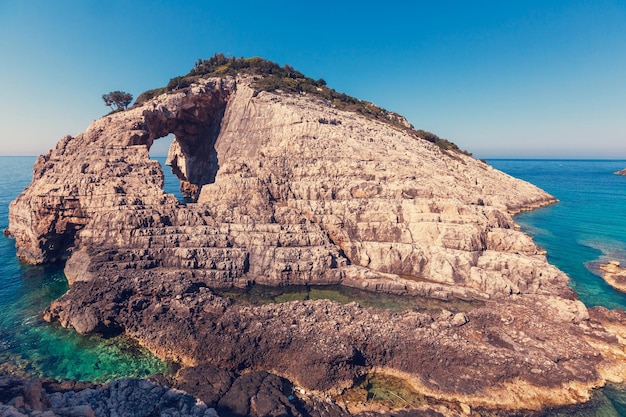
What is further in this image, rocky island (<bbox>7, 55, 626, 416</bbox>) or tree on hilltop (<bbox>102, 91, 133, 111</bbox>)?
tree on hilltop (<bbox>102, 91, 133, 111</bbox>)

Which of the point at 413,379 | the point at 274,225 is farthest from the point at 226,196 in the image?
the point at 413,379

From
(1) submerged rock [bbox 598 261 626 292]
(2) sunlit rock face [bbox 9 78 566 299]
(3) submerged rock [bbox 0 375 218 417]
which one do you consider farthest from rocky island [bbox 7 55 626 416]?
(1) submerged rock [bbox 598 261 626 292]

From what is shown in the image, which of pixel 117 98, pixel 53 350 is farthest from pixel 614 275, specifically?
pixel 117 98

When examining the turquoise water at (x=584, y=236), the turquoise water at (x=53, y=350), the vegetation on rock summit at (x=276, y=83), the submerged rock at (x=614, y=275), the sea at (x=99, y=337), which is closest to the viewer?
the sea at (x=99, y=337)

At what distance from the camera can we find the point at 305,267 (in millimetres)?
31438

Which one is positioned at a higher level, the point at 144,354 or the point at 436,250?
the point at 436,250

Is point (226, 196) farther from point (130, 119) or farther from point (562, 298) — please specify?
point (562, 298)

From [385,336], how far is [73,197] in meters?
36.4

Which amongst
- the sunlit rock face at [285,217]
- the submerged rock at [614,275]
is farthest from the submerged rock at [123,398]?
the submerged rock at [614,275]

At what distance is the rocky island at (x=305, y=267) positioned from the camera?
1967 cm

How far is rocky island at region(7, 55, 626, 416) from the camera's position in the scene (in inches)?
774

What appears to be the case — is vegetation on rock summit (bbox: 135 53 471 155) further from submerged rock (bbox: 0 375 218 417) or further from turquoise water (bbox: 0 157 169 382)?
submerged rock (bbox: 0 375 218 417)

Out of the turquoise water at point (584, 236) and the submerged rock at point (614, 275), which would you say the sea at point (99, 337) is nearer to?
the turquoise water at point (584, 236)

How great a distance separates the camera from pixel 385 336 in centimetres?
2241
